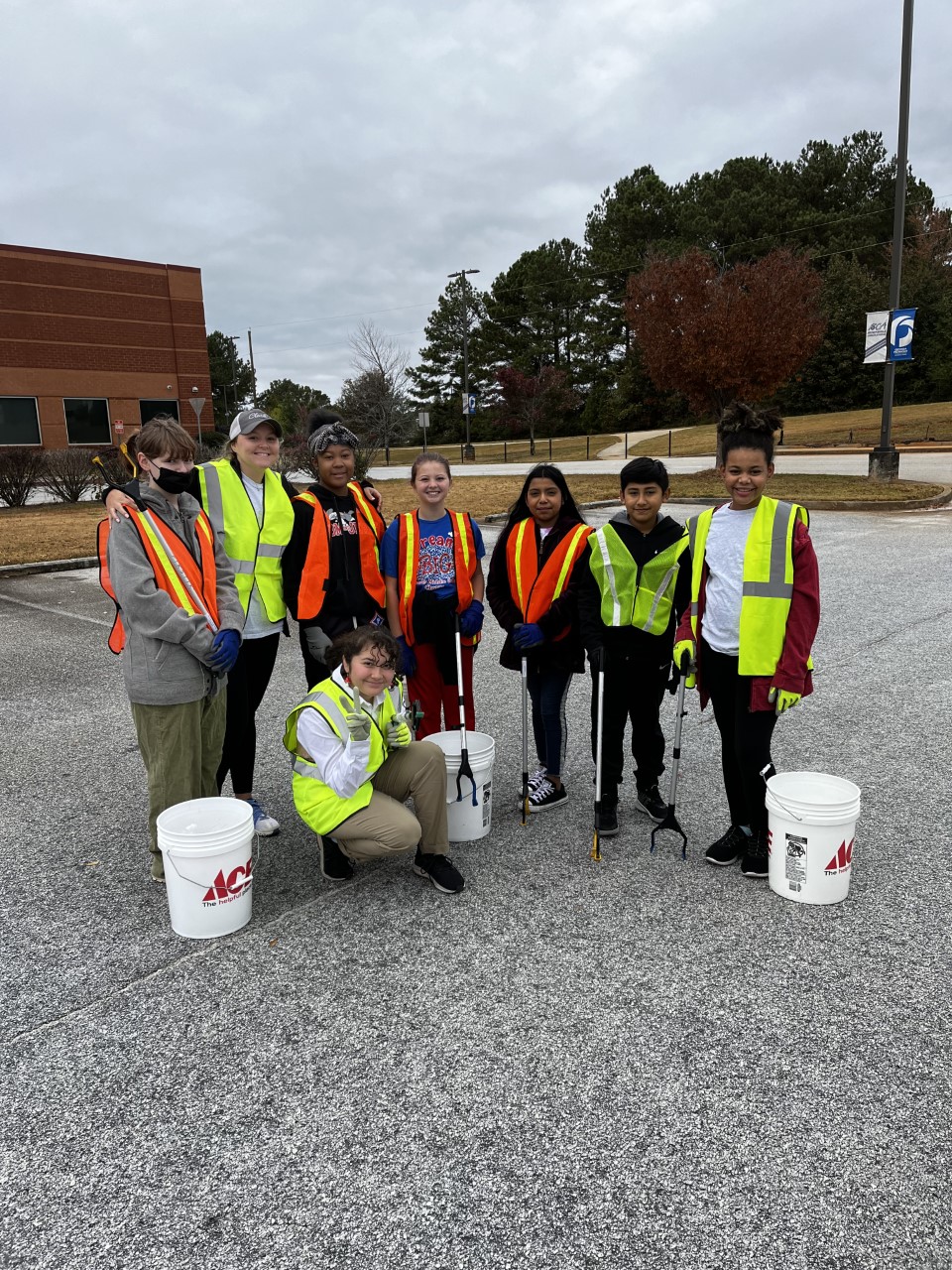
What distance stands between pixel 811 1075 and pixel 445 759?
1.88 m

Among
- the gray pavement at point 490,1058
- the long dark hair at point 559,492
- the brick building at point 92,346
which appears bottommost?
the gray pavement at point 490,1058

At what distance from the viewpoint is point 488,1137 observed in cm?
236

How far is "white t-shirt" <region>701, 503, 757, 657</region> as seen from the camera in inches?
143

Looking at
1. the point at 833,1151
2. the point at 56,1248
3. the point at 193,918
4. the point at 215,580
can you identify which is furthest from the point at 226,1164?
the point at 215,580

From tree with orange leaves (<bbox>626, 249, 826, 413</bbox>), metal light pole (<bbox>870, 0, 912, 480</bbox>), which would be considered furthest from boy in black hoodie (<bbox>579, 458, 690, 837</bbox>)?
tree with orange leaves (<bbox>626, 249, 826, 413</bbox>)

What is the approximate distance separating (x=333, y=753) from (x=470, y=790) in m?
0.84

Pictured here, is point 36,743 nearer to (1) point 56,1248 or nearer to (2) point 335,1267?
(1) point 56,1248

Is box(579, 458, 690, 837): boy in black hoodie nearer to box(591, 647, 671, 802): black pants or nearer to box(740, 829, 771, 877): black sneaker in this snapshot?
box(591, 647, 671, 802): black pants

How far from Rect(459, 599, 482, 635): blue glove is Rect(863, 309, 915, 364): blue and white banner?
1646 cm

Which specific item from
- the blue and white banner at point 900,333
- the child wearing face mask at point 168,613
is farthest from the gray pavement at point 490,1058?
the blue and white banner at point 900,333

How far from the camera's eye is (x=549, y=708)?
4.43m

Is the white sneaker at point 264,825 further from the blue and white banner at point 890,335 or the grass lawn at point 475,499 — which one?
the blue and white banner at point 890,335

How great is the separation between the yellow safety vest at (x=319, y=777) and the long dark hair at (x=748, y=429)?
6.04 feet

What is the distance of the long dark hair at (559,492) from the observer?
4176 mm
